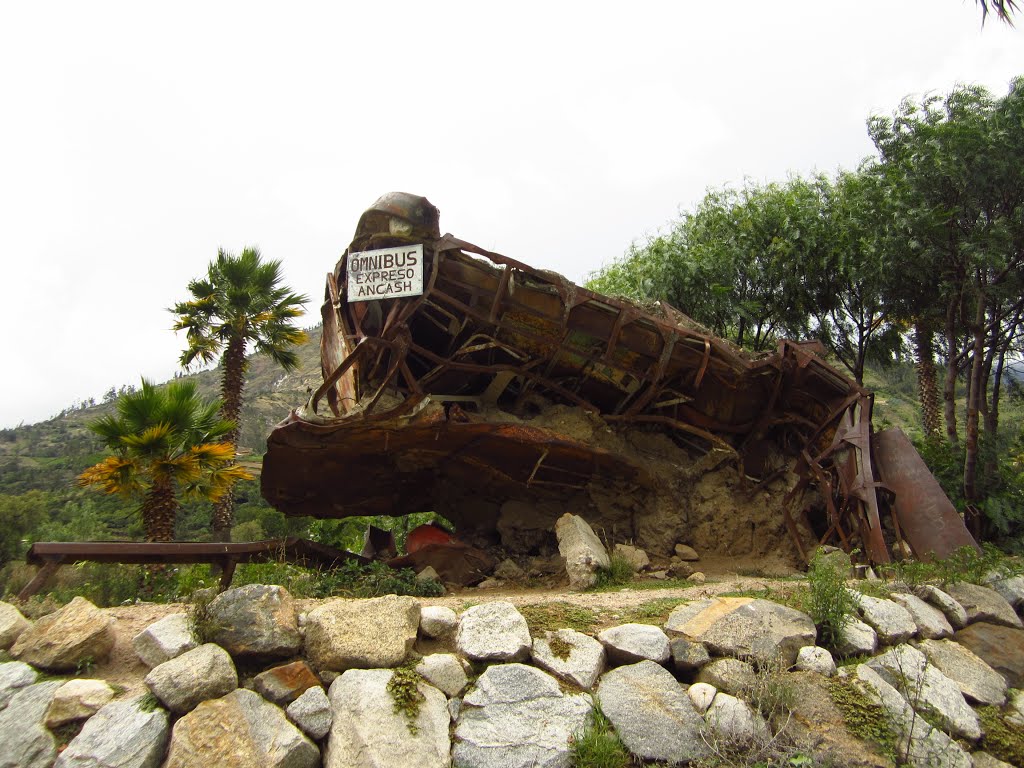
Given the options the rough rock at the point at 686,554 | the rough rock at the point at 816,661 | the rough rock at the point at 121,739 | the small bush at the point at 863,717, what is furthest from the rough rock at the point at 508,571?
the rough rock at the point at 121,739

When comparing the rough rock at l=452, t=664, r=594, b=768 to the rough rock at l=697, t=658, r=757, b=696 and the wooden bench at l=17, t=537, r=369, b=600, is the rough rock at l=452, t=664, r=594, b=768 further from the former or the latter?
the wooden bench at l=17, t=537, r=369, b=600

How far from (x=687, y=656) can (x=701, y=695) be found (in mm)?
326

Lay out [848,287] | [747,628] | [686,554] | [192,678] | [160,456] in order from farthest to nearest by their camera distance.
A: [848,287]
[160,456]
[686,554]
[747,628]
[192,678]

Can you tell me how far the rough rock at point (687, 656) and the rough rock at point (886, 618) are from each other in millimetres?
1817

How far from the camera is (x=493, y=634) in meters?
4.80

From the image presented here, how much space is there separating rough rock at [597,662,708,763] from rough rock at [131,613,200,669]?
2.57m

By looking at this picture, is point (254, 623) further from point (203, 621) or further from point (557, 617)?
point (557, 617)

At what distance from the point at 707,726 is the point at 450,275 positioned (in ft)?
16.8

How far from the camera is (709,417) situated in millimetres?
9539

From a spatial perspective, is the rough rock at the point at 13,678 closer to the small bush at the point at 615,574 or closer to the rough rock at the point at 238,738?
the rough rock at the point at 238,738

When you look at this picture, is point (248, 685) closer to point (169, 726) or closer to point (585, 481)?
point (169, 726)

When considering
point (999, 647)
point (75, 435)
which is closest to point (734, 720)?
point (999, 647)

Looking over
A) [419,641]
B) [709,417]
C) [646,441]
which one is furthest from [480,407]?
[419,641]

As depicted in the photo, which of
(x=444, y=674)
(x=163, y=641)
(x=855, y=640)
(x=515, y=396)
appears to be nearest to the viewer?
(x=163, y=641)
